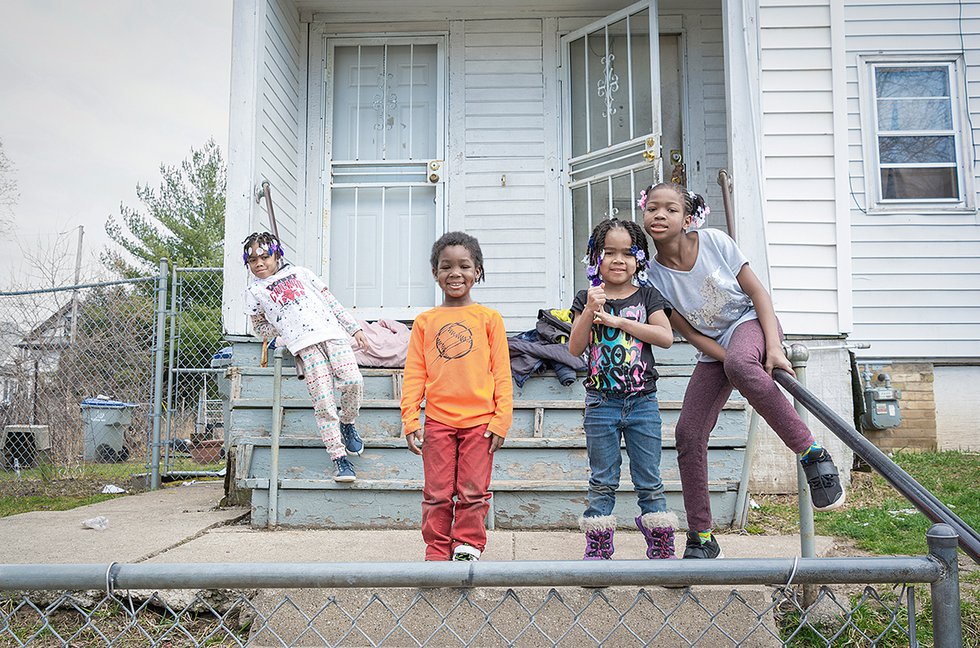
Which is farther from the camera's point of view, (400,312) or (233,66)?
(400,312)

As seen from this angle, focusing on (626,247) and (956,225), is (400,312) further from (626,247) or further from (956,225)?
(956,225)

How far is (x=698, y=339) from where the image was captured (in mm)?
2990

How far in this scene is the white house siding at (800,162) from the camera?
5.43 metres

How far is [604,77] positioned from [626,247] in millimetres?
4289

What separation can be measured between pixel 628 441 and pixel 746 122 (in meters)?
3.46

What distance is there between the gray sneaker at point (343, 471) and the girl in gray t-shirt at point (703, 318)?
71.6 inches

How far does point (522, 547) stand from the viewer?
3.38 metres

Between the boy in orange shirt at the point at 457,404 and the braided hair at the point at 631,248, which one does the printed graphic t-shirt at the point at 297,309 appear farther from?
the braided hair at the point at 631,248

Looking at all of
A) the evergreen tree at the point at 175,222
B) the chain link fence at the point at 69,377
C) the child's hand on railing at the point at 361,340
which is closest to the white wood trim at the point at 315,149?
the chain link fence at the point at 69,377

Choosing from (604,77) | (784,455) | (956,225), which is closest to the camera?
(784,455)

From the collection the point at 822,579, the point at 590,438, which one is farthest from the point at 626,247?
the point at 822,579

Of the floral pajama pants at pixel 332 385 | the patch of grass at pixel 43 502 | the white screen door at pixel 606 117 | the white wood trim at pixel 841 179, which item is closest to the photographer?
the floral pajama pants at pixel 332 385

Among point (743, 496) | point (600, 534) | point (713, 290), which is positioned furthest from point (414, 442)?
point (743, 496)

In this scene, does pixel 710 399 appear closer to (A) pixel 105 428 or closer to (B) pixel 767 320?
(B) pixel 767 320
